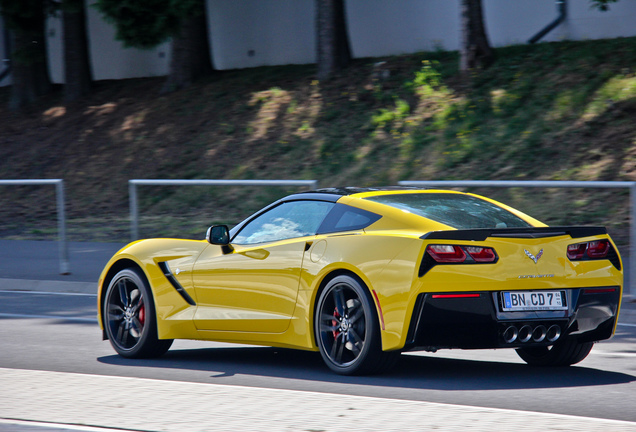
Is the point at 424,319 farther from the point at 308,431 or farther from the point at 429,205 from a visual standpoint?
the point at 308,431

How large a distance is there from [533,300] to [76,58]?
24.4m

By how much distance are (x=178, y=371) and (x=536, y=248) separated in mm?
2679

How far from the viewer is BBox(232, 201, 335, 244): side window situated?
755cm

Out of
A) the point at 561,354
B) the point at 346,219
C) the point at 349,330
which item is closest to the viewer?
the point at 349,330

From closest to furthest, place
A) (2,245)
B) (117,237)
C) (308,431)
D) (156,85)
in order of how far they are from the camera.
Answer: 1. (308,431)
2. (117,237)
3. (2,245)
4. (156,85)

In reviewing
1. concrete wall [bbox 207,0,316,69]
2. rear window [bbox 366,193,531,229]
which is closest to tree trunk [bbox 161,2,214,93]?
concrete wall [bbox 207,0,316,69]

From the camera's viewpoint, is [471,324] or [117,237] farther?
[117,237]

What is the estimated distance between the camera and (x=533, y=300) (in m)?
6.71

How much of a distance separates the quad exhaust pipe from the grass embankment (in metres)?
4.80

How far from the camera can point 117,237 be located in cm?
1527

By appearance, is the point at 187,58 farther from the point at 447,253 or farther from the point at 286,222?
the point at 447,253

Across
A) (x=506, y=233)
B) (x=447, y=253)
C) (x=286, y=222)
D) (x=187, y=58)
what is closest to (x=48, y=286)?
(x=286, y=222)

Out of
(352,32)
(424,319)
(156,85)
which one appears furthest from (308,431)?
(156,85)

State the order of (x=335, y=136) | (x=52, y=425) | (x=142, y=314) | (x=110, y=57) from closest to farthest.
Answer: (x=52, y=425), (x=142, y=314), (x=335, y=136), (x=110, y=57)
